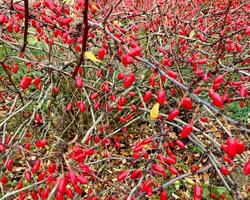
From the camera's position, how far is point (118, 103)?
93.4 inches

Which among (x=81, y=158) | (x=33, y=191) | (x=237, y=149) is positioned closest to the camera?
(x=237, y=149)

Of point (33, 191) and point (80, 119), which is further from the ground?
point (33, 191)

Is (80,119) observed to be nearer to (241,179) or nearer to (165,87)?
(165,87)

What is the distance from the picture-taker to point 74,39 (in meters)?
2.52

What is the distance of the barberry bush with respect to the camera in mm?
1742

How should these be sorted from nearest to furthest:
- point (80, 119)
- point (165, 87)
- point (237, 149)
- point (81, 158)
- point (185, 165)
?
1. point (237, 149)
2. point (81, 158)
3. point (165, 87)
4. point (80, 119)
5. point (185, 165)

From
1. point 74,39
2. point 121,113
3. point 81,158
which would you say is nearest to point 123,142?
point 121,113

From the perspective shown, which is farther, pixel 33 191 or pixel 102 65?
pixel 102 65

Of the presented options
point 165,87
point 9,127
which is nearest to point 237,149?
point 165,87

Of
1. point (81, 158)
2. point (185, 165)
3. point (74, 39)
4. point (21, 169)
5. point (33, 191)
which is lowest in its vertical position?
point (21, 169)

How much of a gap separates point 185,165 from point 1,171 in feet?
6.40

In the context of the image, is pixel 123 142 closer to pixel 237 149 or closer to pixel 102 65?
pixel 102 65

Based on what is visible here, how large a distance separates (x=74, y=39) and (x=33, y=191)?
112 centimetres

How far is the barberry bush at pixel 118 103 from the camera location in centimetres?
174
